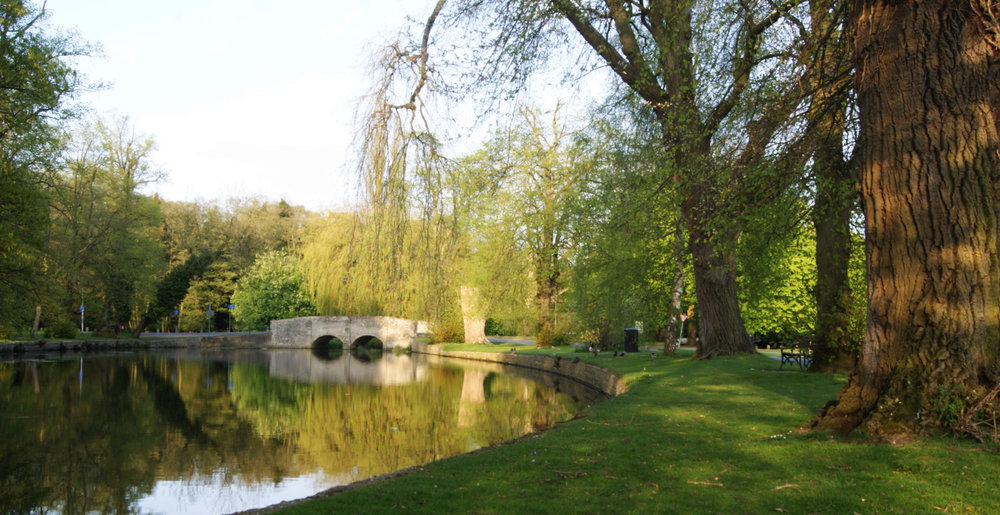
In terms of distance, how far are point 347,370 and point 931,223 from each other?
24.9 meters

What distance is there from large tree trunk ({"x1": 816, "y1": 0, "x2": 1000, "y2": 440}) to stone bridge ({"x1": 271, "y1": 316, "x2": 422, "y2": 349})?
34.9 m

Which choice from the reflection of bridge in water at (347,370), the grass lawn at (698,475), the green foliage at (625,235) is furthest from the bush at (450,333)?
the grass lawn at (698,475)

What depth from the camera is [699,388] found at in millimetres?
11492

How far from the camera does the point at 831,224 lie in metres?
12.6

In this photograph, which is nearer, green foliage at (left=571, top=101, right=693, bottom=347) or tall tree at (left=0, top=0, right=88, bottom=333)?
green foliage at (left=571, top=101, right=693, bottom=347)

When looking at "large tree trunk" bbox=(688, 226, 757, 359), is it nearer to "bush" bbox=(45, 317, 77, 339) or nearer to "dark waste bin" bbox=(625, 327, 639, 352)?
"dark waste bin" bbox=(625, 327, 639, 352)

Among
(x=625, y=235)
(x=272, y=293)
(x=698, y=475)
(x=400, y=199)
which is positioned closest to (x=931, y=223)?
(x=698, y=475)

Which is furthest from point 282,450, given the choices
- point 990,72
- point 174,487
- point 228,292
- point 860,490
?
point 228,292

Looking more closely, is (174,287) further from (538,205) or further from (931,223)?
(931,223)

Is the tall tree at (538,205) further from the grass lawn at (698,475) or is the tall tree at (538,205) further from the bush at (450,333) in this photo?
the grass lawn at (698,475)

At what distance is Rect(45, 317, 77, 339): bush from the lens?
112 feet

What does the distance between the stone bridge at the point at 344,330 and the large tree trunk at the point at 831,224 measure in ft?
95.8

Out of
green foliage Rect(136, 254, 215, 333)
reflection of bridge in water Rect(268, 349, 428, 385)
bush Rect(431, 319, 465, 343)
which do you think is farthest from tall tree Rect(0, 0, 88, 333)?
green foliage Rect(136, 254, 215, 333)

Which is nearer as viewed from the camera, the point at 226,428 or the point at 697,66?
the point at 697,66
